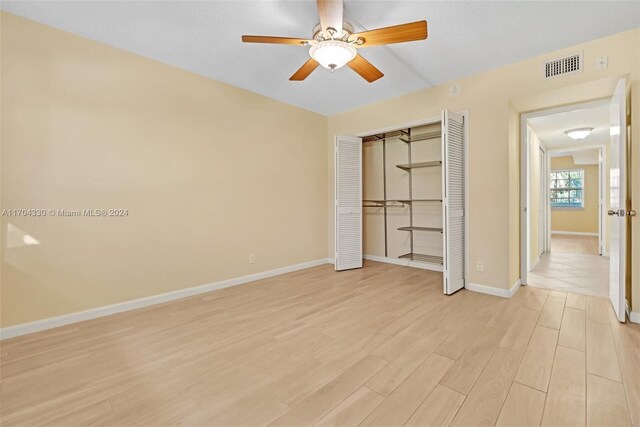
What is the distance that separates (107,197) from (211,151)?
123 centimetres

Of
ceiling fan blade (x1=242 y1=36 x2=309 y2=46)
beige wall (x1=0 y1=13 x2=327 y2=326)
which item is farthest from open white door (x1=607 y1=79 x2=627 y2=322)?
beige wall (x1=0 y1=13 x2=327 y2=326)

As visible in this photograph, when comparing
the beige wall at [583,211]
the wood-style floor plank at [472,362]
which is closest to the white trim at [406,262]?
the wood-style floor plank at [472,362]

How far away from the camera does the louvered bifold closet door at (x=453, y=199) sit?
3201 mm

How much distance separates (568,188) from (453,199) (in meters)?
8.67

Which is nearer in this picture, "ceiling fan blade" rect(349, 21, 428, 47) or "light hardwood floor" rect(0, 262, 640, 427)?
"light hardwood floor" rect(0, 262, 640, 427)

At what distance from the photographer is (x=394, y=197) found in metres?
4.77

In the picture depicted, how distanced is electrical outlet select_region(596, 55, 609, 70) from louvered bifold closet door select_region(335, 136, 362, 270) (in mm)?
2809

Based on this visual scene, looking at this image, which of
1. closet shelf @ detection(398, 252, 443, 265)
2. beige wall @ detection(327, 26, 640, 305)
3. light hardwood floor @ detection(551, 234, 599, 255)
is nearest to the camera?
beige wall @ detection(327, 26, 640, 305)

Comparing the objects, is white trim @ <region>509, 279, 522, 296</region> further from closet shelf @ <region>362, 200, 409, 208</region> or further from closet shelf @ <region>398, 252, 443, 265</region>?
closet shelf @ <region>362, 200, 409, 208</region>

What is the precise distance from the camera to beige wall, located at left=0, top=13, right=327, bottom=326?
2352mm

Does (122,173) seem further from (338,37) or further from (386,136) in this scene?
(386,136)

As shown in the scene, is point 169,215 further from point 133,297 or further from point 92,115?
point 92,115

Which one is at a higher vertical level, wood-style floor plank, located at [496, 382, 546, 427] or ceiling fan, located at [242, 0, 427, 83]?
ceiling fan, located at [242, 0, 427, 83]

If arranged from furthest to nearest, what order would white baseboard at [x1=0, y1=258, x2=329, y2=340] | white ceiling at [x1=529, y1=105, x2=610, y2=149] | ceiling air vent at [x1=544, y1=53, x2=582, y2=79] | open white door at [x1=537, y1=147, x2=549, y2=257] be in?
open white door at [x1=537, y1=147, x2=549, y2=257] → white ceiling at [x1=529, y1=105, x2=610, y2=149] → ceiling air vent at [x1=544, y1=53, x2=582, y2=79] → white baseboard at [x1=0, y1=258, x2=329, y2=340]
